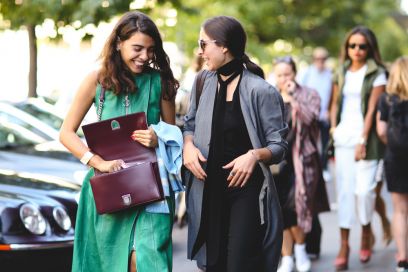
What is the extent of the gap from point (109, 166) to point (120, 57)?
1.94ft

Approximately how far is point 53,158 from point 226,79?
3.86 metres

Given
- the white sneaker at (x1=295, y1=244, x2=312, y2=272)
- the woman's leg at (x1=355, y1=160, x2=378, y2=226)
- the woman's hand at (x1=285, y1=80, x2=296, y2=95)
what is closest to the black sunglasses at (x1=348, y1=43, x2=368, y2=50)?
the woman's hand at (x1=285, y1=80, x2=296, y2=95)

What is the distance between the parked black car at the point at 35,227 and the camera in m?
5.79

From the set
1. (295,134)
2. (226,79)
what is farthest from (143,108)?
(295,134)

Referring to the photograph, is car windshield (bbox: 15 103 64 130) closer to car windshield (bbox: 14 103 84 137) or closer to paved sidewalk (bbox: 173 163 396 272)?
car windshield (bbox: 14 103 84 137)

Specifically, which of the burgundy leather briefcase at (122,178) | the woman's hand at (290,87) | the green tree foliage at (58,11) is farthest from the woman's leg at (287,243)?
the green tree foliage at (58,11)

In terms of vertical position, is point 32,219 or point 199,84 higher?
point 199,84

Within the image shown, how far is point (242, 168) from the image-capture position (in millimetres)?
4652

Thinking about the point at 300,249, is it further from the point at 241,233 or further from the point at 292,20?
the point at 292,20

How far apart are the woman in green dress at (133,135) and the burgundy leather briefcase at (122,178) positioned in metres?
0.05

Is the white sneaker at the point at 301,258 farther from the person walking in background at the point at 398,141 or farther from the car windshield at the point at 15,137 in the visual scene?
the car windshield at the point at 15,137

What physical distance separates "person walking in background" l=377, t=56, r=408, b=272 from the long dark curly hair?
292cm

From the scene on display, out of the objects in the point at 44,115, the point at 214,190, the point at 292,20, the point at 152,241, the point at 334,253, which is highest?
the point at 292,20

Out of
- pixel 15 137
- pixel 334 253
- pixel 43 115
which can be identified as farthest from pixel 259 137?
pixel 43 115
